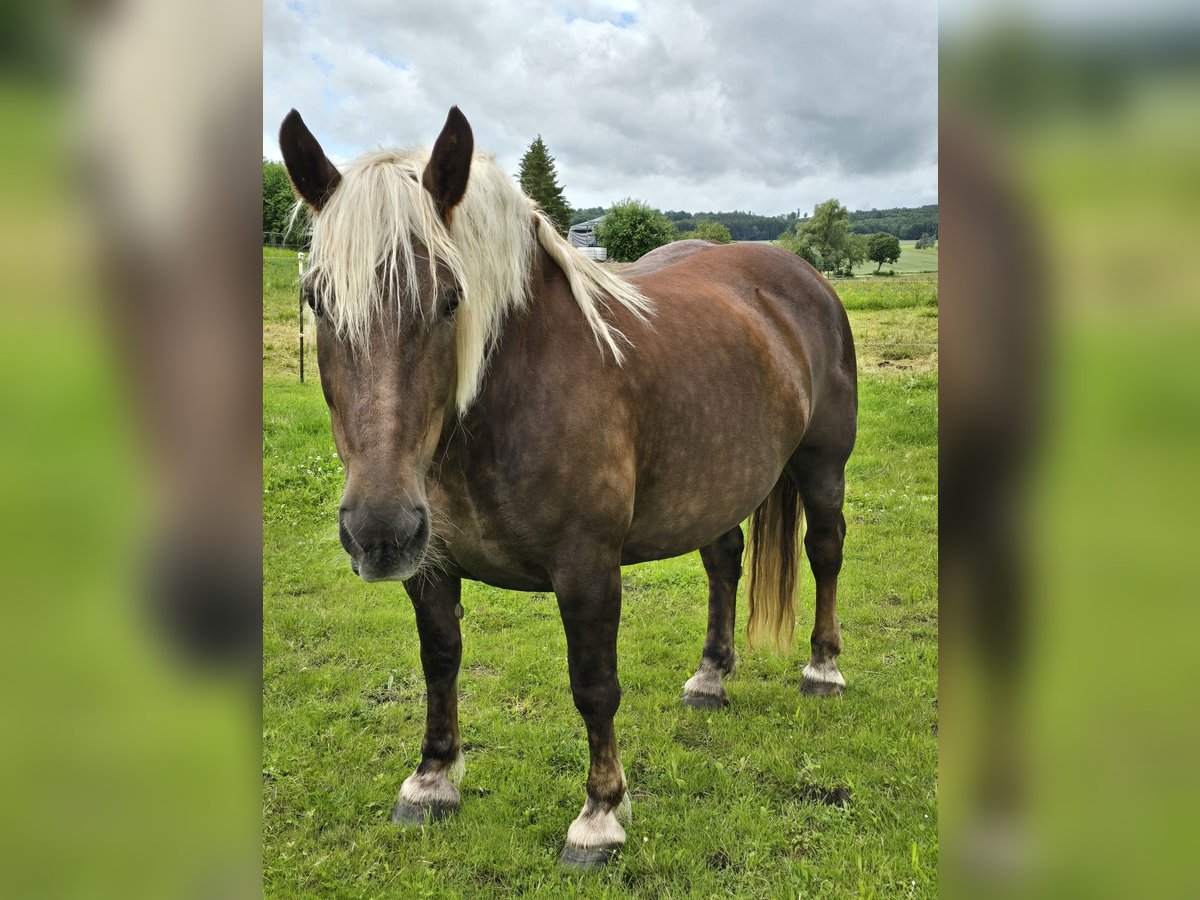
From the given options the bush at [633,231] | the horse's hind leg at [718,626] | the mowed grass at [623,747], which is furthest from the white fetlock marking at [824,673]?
the bush at [633,231]

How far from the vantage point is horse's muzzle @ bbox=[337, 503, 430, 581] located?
213 centimetres

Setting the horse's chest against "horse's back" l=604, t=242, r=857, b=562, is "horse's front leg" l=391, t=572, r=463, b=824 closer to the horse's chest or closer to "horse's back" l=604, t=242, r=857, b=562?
the horse's chest

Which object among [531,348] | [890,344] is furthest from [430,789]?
[890,344]

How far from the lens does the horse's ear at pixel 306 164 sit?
90.2 inches

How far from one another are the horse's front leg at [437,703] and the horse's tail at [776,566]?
1.92 meters

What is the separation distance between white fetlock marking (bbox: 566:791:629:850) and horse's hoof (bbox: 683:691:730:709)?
126 centimetres


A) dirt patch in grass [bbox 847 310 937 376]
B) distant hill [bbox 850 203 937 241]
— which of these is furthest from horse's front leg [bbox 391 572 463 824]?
dirt patch in grass [bbox 847 310 937 376]

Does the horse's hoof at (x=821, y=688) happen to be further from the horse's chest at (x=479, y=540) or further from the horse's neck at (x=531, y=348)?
the horse's neck at (x=531, y=348)

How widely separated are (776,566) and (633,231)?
4544cm
